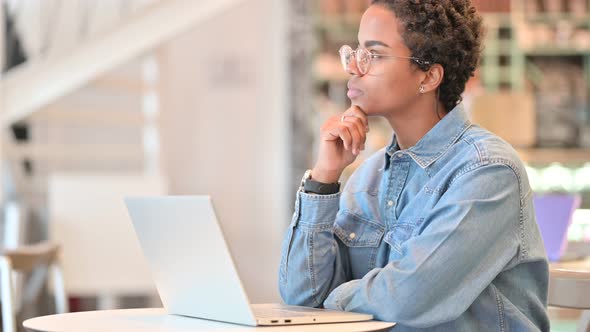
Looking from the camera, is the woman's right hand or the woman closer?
the woman

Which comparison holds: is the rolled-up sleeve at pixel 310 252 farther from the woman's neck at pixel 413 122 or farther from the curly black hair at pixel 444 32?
the curly black hair at pixel 444 32

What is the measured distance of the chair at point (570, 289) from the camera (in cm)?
183

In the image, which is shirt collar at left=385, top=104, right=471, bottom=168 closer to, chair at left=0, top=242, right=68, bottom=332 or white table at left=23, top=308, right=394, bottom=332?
white table at left=23, top=308, right=394, bottom=332

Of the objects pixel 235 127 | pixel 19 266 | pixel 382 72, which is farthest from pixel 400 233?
A: pixel 235 127

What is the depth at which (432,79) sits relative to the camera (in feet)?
6.00

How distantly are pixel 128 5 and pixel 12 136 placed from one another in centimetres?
104

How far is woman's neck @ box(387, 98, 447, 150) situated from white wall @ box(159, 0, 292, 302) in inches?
206

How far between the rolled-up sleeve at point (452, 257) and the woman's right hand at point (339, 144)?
20 centimetres

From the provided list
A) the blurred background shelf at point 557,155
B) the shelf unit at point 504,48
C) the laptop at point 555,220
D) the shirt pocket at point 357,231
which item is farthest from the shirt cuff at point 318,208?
the shelf unit at point 504,48

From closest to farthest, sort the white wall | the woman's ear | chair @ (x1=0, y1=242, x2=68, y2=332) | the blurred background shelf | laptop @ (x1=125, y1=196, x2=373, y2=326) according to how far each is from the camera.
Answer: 1. laptop @ (x1=125, y1=196, x2=373, y2=326)
2. the woman's ear
3. chair @ (x1=0, y1=242, x2=68, y2=332)
4. the blurred background shelf
5. the white wall

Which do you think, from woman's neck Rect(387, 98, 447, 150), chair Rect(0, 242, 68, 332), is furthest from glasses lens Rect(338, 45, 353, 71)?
chair Rect(0, 242, 68, 332)

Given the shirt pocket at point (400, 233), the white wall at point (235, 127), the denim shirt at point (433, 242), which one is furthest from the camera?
the white wall at point (235, 127)

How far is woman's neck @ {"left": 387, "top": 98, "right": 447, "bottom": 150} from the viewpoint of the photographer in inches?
72.2

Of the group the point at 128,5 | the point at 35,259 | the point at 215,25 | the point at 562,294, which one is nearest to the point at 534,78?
the point at 215,25
